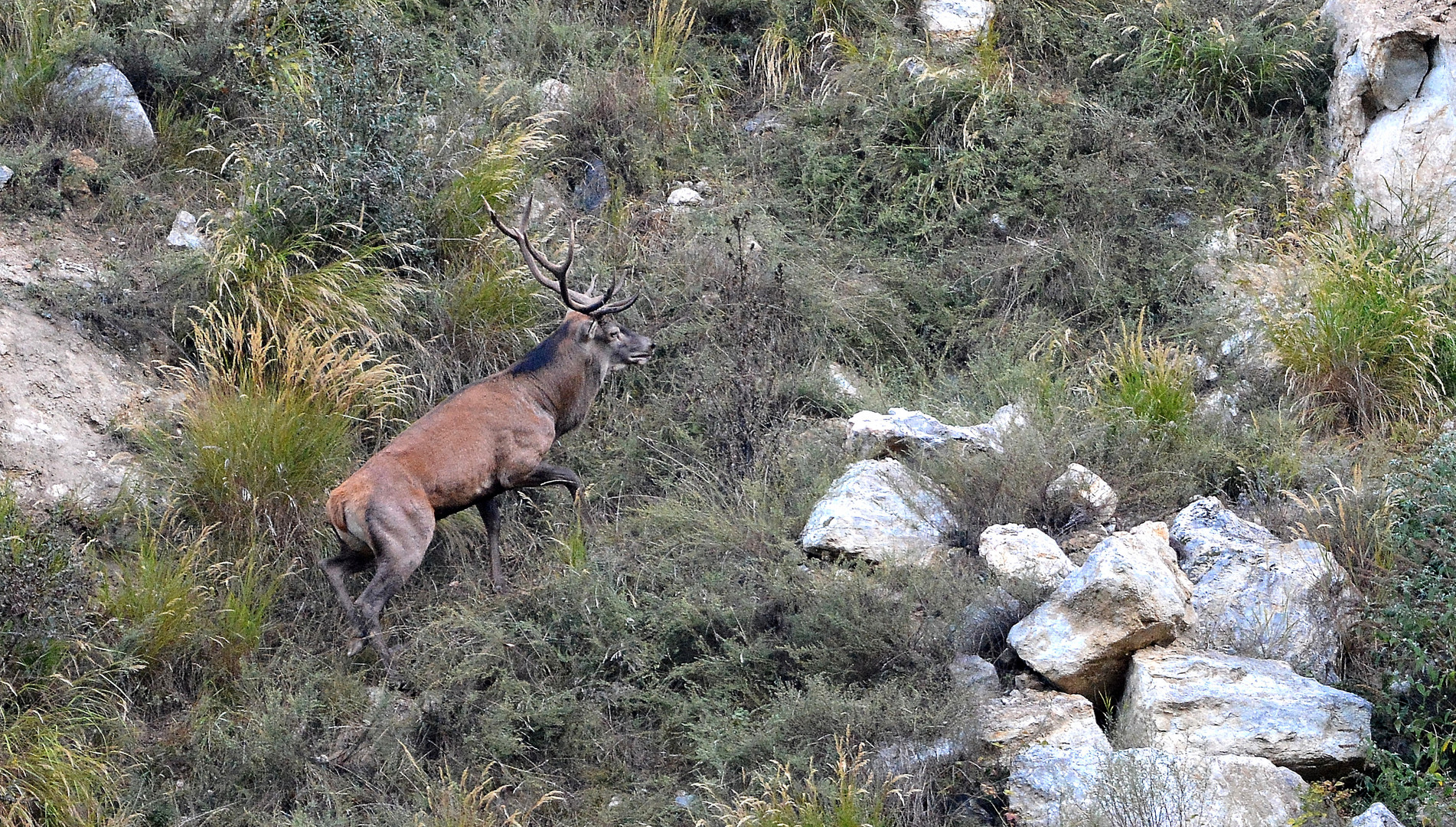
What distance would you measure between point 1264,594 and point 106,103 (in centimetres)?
864

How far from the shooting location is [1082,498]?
706 centimetres

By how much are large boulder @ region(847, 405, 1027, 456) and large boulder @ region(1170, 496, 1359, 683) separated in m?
1.21

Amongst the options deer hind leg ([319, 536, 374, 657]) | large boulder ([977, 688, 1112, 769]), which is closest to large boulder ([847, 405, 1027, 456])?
large boulder ([977, 688, 1112, 769])

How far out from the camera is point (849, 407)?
846 centimetres

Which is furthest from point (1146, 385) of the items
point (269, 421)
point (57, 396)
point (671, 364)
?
point (57, 396)

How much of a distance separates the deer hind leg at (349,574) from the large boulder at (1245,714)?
12.6ft

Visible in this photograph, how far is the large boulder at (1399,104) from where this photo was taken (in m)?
8.95

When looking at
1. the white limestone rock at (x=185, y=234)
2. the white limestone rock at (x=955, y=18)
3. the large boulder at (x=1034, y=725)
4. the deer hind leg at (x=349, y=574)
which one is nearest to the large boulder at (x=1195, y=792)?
the large boulder at (x=1034, y=725)

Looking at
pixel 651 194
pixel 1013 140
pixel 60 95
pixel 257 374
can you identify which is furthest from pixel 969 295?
pixel 60 95

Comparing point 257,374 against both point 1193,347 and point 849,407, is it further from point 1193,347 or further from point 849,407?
point 1193,347

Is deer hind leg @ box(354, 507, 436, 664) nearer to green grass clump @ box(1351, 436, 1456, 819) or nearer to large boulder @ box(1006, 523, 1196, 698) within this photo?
large boulder @ box(1006, 523, 1196, 698)

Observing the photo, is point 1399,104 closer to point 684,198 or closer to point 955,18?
point 955,18

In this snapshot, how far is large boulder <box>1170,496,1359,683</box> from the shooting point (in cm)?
590

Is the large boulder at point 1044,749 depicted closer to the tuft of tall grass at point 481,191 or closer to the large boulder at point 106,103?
the tuft of tall grass at point 481,191
